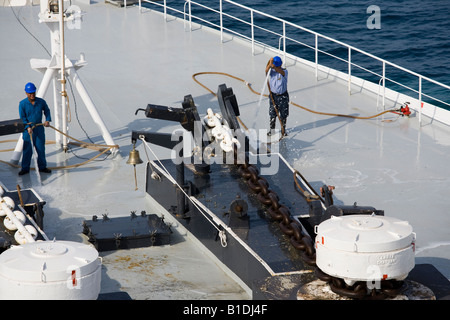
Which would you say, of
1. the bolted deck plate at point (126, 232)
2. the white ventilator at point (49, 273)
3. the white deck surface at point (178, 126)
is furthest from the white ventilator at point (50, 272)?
the bolted deck plate at point (126, 232)

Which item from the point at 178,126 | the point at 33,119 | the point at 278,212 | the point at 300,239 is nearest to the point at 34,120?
the point at 33,119

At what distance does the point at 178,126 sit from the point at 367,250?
6.83m

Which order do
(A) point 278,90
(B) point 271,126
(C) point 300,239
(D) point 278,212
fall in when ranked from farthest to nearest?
(B) point 271,126, (A) point 278,90, (D) point 278,212, (C) point 300,239

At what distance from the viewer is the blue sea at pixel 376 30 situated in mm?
24781

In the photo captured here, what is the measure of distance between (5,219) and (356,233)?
3789 mm

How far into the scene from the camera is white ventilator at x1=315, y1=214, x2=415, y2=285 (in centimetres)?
586

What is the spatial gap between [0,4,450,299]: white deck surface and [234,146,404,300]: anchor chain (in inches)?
28.8

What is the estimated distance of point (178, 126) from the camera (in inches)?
487

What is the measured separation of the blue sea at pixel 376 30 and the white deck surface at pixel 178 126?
8.45 meters

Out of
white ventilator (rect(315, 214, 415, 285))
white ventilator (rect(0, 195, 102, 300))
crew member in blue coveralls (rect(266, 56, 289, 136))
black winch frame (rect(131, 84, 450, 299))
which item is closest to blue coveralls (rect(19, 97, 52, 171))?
black winch frame (rect(131, 84, 450, 299))

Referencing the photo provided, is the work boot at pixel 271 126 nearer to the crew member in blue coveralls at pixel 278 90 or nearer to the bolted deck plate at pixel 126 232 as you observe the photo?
the crew member in blue coveralls at pixel 278 90

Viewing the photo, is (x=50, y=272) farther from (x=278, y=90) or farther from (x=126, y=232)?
(x=278, y=90)

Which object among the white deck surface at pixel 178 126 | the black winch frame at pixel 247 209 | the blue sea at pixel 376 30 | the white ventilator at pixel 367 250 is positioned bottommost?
the blue sea at pixel 376 30
